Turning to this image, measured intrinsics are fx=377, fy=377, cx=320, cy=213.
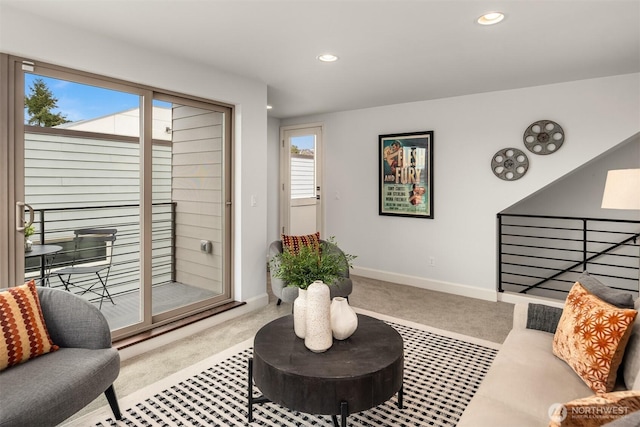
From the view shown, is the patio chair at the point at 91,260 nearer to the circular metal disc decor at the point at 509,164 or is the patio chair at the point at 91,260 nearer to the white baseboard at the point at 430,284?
the white baseboard at the point at 430,284

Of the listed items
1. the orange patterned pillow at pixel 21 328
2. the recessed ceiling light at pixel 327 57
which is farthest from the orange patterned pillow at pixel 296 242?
the orange patterned pillow at pixel 21 328

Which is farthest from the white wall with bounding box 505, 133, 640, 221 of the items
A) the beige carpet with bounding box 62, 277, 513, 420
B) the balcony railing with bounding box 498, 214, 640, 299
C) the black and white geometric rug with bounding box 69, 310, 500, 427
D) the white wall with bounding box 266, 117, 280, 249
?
the white wall with bounding box 266, 117, 280, 249

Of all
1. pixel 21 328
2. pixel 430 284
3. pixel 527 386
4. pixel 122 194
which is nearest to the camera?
pixel 527 386

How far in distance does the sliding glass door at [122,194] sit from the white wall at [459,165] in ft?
6.85

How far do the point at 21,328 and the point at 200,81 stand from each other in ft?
7.59

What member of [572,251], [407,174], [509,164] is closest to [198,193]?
[407,174]

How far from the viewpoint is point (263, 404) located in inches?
86.1

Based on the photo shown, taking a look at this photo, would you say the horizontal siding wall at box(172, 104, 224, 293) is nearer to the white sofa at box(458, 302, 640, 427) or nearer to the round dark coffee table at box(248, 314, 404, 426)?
the round dark coffee table at box(248, 314, 404, 426)

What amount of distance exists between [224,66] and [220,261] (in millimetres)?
1841

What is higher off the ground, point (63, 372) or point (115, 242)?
point (115, 242)

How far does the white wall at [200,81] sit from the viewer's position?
2362 mm

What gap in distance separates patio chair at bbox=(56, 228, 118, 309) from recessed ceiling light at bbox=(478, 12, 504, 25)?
302 centimetres

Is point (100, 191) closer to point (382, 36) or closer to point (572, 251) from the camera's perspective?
point (382, 36)

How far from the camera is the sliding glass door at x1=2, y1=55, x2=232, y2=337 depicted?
2.53m
